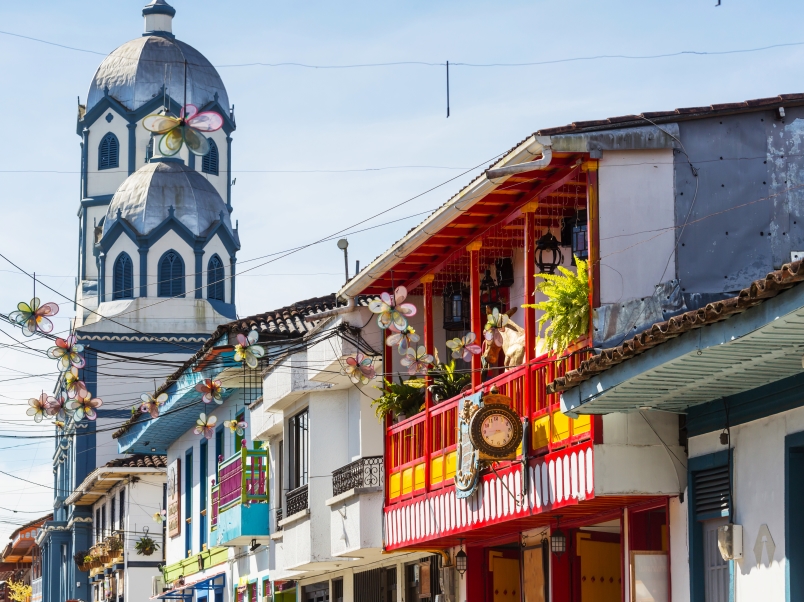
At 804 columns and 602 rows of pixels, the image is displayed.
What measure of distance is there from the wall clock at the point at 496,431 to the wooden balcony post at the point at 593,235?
1.72m

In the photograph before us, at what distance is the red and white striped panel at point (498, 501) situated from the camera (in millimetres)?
14227

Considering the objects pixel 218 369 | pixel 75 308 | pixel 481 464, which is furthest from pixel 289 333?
pixel 75 308

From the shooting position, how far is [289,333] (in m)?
24.4

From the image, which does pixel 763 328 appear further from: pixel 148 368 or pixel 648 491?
pixel 148 368

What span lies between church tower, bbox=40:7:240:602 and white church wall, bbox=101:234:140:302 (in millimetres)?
49

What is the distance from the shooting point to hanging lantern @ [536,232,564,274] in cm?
1686

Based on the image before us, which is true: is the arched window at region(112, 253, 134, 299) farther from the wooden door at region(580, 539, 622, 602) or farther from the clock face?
the clock face

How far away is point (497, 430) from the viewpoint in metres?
15.6

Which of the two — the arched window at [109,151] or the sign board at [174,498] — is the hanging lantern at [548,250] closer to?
the sign board at [174,498]

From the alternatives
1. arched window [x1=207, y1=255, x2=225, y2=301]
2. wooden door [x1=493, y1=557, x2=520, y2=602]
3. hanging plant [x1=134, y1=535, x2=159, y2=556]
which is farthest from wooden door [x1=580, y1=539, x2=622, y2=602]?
arched window [x1=207, y1=255, x2=225, y2=301]

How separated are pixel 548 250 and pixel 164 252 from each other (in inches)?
1793

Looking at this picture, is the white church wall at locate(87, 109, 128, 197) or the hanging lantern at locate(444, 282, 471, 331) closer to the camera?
the hanging lantern at locate(444, 282, 471, 331)

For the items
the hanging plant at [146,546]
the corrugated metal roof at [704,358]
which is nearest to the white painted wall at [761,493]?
the corrugated metal roof at [704,358]

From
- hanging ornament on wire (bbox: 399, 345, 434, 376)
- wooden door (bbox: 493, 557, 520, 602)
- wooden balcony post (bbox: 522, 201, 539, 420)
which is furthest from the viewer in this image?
wooden door (bbox: 493, 557, 520, 602)
